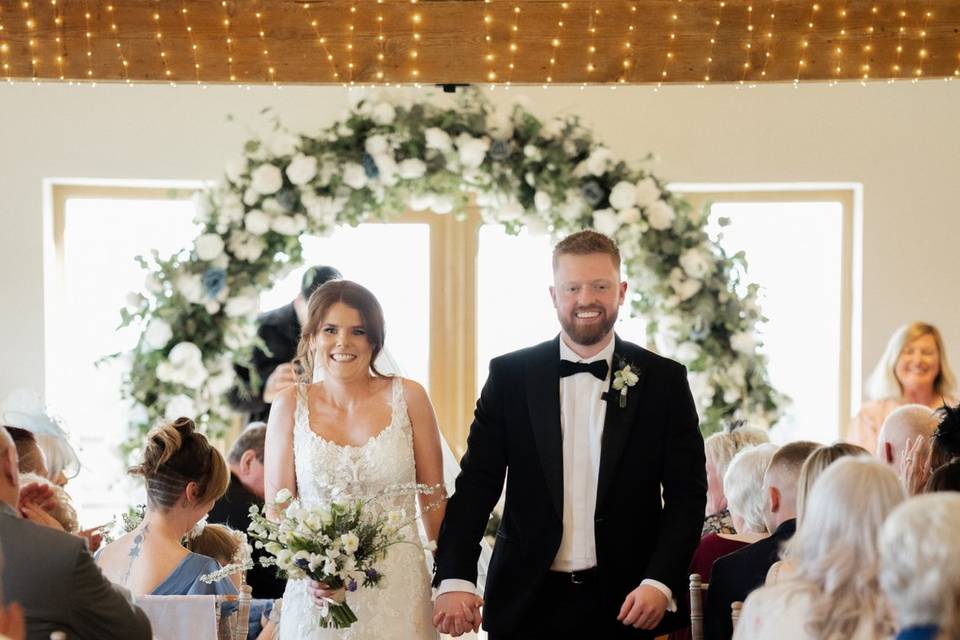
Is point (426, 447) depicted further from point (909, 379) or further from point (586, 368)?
point (909, 379)

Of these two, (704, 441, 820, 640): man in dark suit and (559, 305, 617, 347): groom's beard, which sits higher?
(559, 305, 617, 347): groom's beard

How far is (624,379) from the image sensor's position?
4.01 meters

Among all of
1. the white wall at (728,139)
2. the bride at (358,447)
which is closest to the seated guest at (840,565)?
the bride at (358,447)

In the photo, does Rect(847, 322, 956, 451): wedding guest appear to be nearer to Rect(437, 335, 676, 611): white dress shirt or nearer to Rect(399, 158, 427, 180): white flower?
Rect(399, 158, 427, 180): white flower

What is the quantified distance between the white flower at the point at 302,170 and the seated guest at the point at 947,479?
148 inches

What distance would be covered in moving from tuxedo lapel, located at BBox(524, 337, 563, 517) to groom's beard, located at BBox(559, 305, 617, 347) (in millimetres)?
122

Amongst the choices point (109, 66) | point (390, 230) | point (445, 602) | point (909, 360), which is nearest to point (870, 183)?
point (909, 360)

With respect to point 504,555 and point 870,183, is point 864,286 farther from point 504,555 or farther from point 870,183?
point 504,555

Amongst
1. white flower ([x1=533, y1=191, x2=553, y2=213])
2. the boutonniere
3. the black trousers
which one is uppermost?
white flower ([x1=533, y1=191, x2=553, y2=213])

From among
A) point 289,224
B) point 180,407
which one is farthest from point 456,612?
point 289,224

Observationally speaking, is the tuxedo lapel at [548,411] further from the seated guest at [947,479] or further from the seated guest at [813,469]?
the seated guest at [947,479]

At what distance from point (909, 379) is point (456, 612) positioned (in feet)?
13.7

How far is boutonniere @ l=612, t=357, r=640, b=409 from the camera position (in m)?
4.00

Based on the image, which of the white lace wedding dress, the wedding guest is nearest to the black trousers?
the white lace wedding dress
